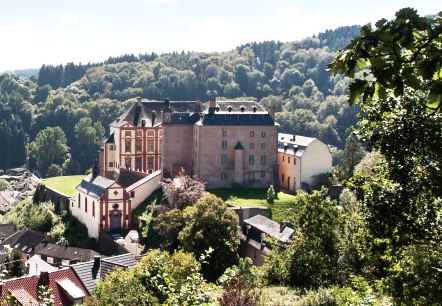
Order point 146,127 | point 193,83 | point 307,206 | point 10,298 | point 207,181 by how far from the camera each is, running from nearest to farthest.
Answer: point 10,298, point 307,206, point 207,181, point 146,127, point 193,83

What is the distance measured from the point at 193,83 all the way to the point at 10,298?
139m

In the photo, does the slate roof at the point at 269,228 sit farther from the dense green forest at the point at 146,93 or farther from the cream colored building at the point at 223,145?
the dense green forest at the point at 146,93

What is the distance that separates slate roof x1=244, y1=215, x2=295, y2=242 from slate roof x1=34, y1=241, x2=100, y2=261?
33.9 ft

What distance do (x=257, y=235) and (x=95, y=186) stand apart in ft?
51.3

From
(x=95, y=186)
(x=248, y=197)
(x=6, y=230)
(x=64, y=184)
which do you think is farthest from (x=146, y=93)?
(x=248, y=197)

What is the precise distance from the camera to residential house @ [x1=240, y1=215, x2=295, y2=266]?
33.1 metres

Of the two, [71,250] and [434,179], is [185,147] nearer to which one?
[71,250]

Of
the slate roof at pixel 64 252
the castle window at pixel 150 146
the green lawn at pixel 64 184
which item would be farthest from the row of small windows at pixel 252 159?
the green lawn at pixel 64 184

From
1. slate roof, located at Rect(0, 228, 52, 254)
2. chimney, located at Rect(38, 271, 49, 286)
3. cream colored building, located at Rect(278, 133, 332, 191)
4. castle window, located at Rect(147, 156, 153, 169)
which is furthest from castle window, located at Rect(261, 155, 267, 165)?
chimney, located at Rect(38, 271, 49, 286)

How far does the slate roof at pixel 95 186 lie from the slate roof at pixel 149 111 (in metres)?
6.80

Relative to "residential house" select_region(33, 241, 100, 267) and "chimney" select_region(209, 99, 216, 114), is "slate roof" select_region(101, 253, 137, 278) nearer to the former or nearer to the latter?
"residential house" select_region(33, 241, 100, 267)

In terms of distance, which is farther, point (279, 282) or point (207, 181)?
point (207, 181)

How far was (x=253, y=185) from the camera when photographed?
156ft

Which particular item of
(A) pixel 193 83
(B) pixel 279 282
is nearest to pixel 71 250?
(B) pixel 279 282
